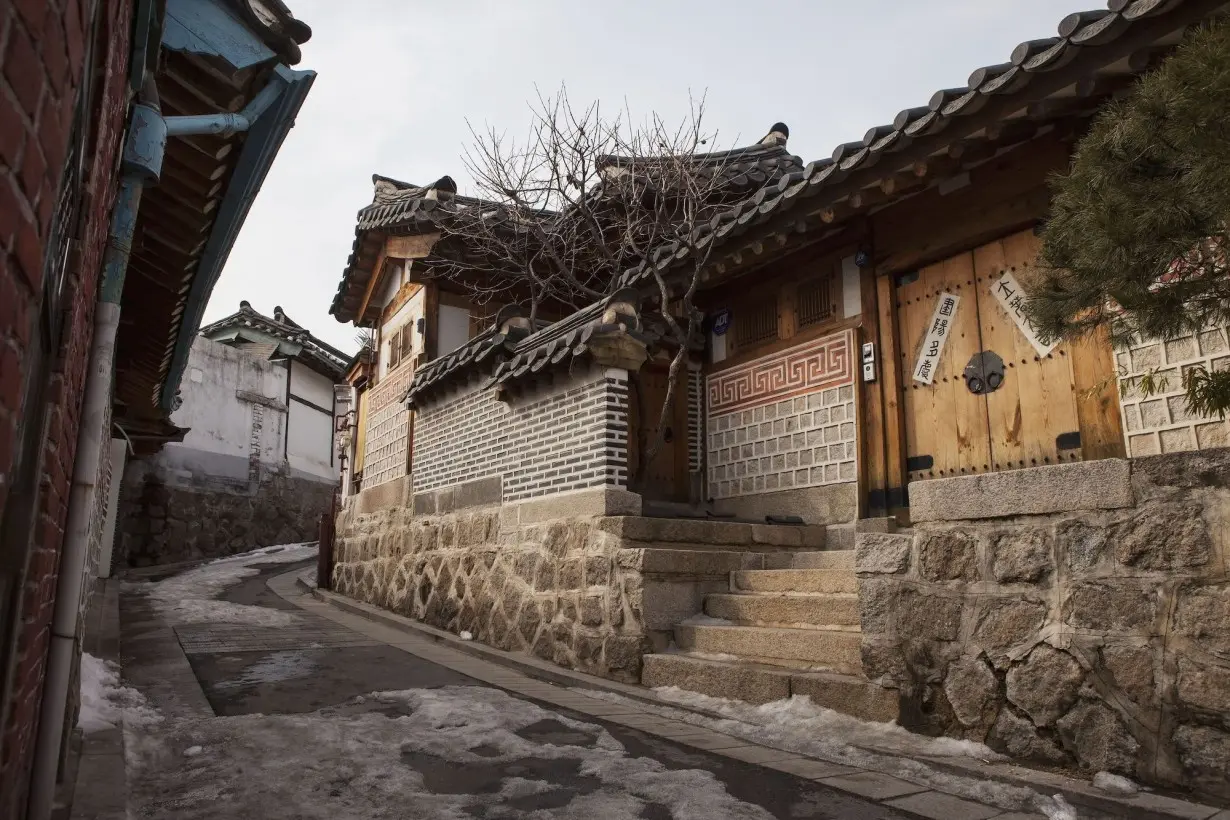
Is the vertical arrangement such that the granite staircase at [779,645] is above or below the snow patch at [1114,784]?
above

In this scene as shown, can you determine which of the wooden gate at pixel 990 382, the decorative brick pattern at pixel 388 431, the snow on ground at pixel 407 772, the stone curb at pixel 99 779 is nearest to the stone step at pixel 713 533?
the wooden gate at pixel 990 382

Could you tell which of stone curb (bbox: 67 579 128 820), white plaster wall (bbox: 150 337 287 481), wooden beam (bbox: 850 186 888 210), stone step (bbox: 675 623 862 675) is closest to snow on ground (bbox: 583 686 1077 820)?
stone step (bbox: 675 623 862 675)

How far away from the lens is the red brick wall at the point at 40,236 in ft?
3.80

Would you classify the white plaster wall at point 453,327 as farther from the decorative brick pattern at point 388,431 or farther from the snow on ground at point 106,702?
the snow on ground at point 106,702

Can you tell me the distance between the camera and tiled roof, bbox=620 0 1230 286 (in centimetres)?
476

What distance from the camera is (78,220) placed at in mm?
2129

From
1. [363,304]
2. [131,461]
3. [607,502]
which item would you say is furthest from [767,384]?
[131,461]

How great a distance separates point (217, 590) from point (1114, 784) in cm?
1391

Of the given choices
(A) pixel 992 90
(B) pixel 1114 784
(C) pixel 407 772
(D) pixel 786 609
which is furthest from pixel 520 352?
(B) pixel 1114 784

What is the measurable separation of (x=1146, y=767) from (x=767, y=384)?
5.45 meters

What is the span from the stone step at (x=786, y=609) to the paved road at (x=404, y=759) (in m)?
1.67

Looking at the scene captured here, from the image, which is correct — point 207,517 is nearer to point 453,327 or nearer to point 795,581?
point 453,327

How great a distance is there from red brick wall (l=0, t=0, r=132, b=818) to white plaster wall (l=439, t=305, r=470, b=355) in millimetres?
9582

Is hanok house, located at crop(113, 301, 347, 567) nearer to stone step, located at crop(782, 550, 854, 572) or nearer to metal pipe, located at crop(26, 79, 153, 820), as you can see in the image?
stone step, located at crop(782, 550, 854, 572)
